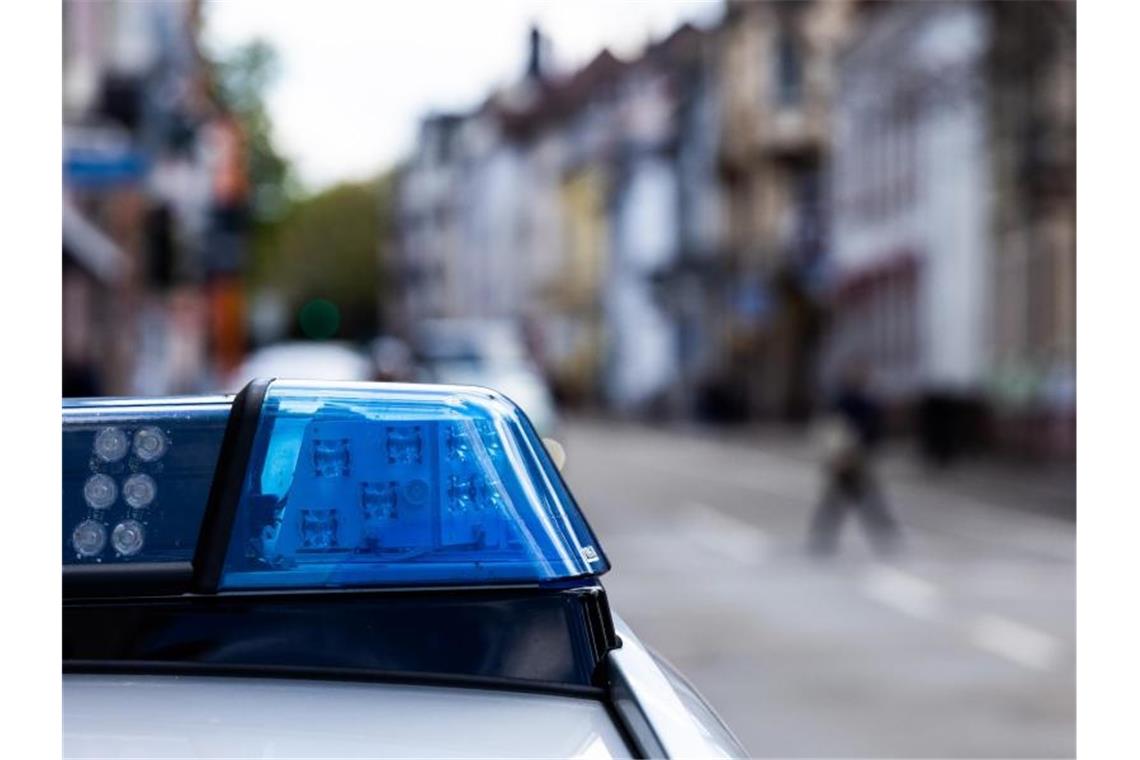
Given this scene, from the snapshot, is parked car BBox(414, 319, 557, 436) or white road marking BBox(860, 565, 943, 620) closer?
white road marking BBox(860, 565, 943, 620)

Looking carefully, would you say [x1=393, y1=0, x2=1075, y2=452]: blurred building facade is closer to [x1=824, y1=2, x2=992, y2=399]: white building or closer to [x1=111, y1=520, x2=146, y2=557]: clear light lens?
[x1=824, y1=2, x2=992, y2=399]: white building

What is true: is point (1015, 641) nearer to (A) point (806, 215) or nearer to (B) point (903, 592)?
(B) point (903, 592)

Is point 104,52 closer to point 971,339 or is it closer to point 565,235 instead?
point 971,339

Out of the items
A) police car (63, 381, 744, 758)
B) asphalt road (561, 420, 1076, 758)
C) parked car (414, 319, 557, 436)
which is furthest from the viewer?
parked car (414, 319, 557, 436)

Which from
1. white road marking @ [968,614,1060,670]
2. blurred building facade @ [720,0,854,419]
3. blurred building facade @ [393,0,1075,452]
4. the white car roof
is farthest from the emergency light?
blurred building facade @ [720,0,854,419]

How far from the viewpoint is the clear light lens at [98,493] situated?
2689mm

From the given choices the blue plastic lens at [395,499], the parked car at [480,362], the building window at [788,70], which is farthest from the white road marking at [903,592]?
the building window at [788,70]

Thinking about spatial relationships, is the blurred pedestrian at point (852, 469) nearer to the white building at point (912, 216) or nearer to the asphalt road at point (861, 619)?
the asphalt road at point (861, 619)

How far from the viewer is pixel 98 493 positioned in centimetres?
270

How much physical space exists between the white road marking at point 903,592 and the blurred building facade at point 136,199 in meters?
6.34

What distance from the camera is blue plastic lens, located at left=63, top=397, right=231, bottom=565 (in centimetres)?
266

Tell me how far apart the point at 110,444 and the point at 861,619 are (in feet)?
42.1

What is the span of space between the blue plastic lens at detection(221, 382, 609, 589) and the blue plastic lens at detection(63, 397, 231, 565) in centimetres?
8
